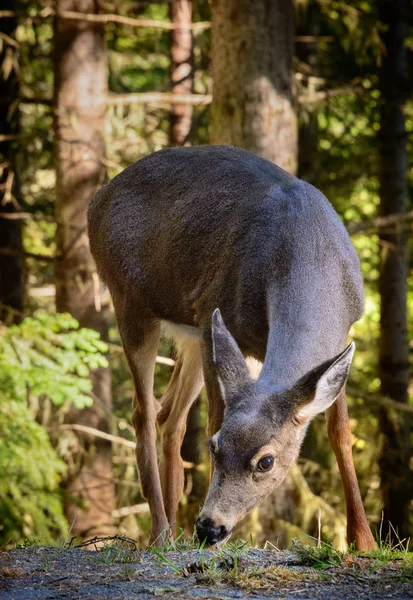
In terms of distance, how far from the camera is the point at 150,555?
5.72m

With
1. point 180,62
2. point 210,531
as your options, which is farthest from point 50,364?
point 180,62

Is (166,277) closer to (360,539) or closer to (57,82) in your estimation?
(360,539)

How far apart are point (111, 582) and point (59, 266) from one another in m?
8.14

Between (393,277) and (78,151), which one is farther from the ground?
(78,151)

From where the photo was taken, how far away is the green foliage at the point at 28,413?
8789 mm

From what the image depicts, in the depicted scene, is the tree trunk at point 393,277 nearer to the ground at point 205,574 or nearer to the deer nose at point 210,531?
the ground at point 205,574

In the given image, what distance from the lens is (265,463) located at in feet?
18.9

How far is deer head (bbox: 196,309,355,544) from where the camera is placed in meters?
5.56

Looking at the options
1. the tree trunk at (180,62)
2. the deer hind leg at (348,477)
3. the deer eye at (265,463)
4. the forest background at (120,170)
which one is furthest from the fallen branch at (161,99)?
the deer eye at (265,463)

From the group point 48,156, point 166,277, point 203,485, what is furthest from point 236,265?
point 48,156

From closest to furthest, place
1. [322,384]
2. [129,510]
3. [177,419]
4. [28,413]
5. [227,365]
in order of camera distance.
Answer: [322,384]
[227,365]
[177,419]
[28,413]
[129,510]

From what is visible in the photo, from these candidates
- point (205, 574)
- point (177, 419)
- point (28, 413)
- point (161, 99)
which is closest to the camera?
point (205, 574)

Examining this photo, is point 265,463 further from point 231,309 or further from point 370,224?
point 370,224

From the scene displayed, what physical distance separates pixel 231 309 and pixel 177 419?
5.75 feet
